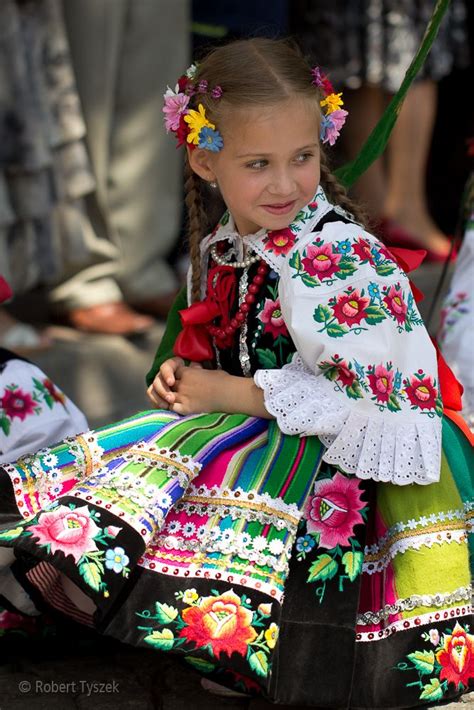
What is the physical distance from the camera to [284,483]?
2.06 metres

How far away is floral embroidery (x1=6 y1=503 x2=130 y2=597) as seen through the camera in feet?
6.33

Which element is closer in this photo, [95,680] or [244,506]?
[244,506]

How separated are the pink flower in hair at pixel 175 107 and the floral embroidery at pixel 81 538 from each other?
76 cm

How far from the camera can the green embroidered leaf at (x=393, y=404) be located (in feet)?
6.79

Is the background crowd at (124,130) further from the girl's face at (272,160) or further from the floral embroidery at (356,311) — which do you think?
the floral embroidery at (356,311)

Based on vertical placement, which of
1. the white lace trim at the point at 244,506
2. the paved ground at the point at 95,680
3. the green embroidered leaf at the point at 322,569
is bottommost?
the paved ground at the point at 95,680

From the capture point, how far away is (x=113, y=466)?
206 cm

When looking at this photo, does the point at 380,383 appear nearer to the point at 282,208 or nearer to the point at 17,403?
the point at 282,208

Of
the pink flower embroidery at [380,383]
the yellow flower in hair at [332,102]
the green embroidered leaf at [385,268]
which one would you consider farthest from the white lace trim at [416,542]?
the yellow flower in hair at [332,102]

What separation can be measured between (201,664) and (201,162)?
0.94 m

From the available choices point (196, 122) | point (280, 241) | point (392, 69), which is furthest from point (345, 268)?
point (392, 69)

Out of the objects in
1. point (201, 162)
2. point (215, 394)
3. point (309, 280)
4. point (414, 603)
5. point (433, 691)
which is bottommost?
point (433, 691)

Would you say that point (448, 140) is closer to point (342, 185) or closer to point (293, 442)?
point (342, 185)

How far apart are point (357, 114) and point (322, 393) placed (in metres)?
3.39
